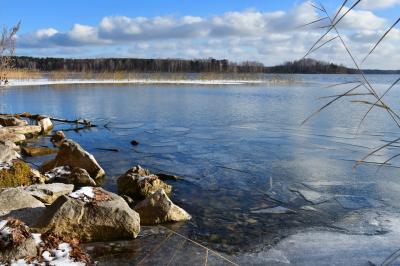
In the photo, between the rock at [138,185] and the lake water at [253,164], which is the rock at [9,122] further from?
the rock at [138,185]

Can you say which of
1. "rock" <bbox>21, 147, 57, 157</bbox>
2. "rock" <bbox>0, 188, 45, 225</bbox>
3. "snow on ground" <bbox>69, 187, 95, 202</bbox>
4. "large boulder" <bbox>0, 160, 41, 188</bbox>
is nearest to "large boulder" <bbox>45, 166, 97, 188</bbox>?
"large boulder" <bbox>0, 160, 41, 188</bbox>

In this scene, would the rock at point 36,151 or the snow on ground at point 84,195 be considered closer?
the snow on ground at point 84,195

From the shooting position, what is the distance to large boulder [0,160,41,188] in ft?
23.2

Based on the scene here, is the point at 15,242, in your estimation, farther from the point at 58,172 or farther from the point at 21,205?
the point at 58,172

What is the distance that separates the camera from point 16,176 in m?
7.20

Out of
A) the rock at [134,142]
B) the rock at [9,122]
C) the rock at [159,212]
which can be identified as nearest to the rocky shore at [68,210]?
the rock at [159,212]

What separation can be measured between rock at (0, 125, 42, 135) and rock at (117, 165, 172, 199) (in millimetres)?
7357

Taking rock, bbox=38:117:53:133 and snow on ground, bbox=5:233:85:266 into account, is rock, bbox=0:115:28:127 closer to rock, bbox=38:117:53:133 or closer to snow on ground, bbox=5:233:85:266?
rock, bbox=38:117:53:133

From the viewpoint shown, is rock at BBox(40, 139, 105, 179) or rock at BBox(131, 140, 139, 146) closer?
rock at BBox(40, 139, 105, 179)

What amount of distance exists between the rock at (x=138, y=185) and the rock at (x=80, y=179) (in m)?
0.63

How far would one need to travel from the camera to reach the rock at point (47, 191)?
6480 mm

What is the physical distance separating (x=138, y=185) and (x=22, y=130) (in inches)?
333

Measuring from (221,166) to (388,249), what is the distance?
189 inches

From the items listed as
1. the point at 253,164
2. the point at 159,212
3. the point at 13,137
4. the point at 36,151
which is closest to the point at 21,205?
the point at 159,212
